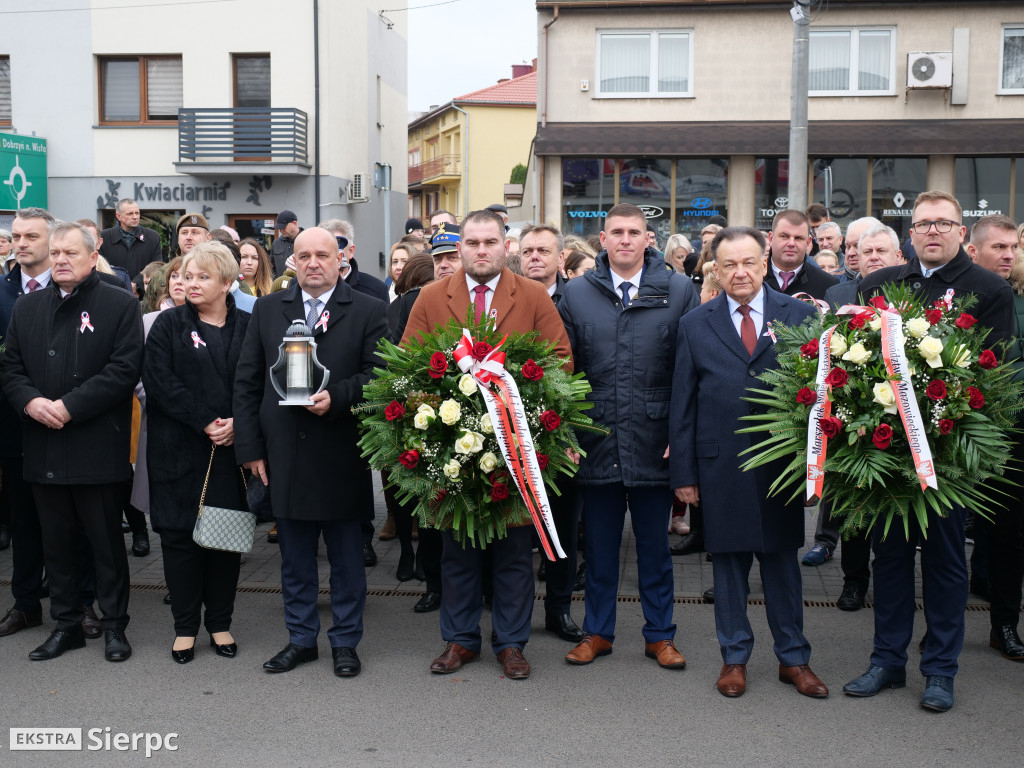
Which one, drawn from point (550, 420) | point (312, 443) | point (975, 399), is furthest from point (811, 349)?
point (312, 443)

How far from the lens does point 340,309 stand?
5648mm

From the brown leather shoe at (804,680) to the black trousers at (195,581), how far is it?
9.87ft

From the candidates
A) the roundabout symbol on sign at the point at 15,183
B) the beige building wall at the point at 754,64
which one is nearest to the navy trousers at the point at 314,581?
the beige building wall at the point at 754,64

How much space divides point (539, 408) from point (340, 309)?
4.19 ft

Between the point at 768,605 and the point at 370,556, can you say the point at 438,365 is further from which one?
the point at 370,556

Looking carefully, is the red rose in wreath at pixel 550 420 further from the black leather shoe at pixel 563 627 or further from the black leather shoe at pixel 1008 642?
the black leather shoe at pixel 1008 642

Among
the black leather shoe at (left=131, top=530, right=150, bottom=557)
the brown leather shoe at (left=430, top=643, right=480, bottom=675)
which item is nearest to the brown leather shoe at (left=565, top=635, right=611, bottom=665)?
the brown leather shoe at (left=430, top=643, right=480, bottom=675)

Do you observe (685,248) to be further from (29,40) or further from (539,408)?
(29,40)

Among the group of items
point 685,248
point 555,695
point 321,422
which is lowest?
point 555,695

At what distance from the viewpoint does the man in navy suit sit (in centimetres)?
520

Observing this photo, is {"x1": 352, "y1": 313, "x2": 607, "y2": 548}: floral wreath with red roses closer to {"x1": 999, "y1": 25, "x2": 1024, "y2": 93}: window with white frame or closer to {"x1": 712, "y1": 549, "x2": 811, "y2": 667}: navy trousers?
{"x1": 712, "y1": 549, "x2": 811, "y2": 667}: navy trousers

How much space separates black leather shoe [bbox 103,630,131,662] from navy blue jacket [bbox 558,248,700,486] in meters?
2.62

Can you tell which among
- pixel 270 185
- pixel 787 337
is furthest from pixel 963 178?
pixel 787 337

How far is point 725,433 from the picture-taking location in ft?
17.2
